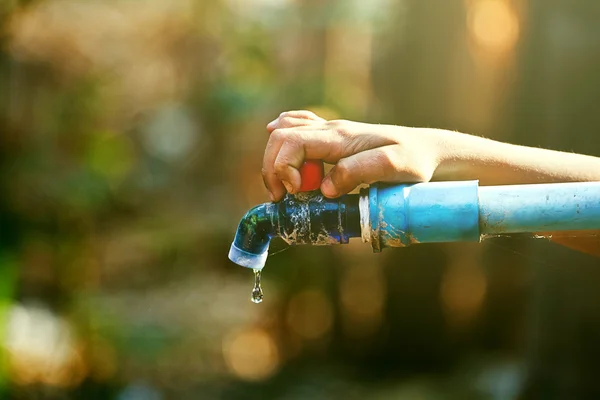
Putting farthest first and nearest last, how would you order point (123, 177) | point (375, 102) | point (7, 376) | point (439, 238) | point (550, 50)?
point (375, 102) → point (123, 177) → point (7, 376) → point (550, 50) → point (439, 238)

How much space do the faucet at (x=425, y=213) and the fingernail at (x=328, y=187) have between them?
1 cm

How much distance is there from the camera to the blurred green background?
232 inches

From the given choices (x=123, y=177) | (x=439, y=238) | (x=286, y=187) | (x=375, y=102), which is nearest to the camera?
(x=439, y=238)

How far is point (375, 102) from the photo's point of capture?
7.03 meters

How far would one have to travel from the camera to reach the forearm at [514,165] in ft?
5.48

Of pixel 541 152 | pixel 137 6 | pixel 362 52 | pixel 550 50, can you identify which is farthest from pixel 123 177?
pixel 541 152

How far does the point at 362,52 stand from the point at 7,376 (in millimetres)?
4725

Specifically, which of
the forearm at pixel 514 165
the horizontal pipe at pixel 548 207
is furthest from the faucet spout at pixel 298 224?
the forearm at pixel 514 165

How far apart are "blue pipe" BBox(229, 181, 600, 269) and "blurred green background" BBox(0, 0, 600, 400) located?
396 centimetres

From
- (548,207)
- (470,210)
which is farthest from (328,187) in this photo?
(548,207)

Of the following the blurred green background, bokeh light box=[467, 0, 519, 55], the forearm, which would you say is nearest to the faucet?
the forearm

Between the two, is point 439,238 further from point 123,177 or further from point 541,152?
point 123,177

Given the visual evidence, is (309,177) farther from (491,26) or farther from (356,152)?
(491,26)

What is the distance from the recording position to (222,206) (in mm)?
7918
